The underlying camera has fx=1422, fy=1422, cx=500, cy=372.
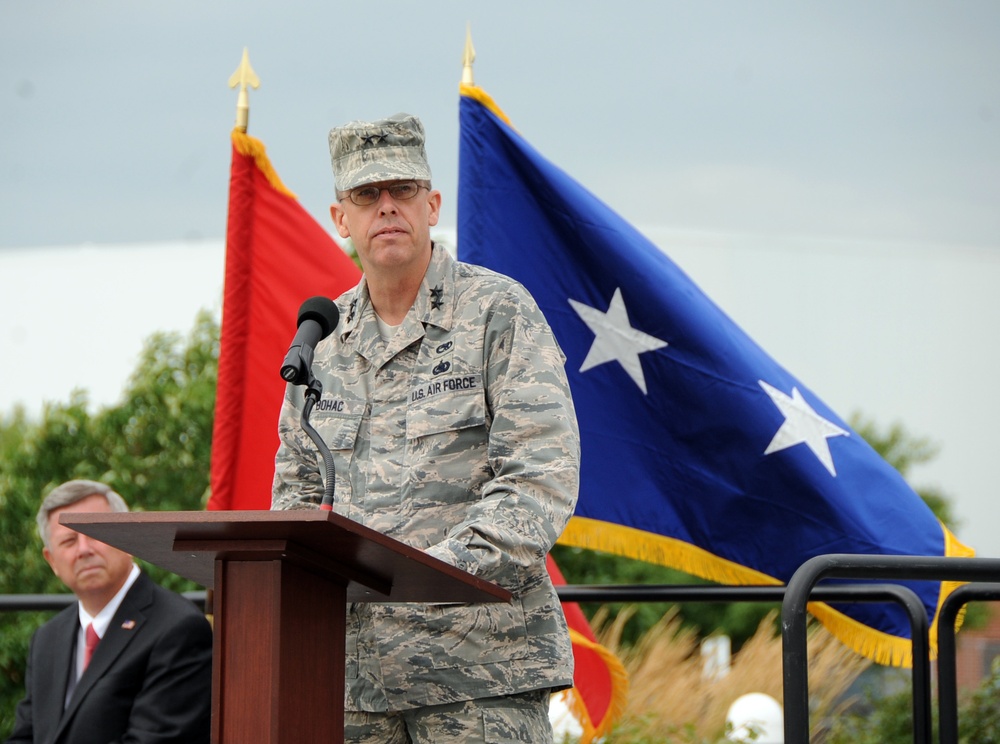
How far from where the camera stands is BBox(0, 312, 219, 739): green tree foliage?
935 cm

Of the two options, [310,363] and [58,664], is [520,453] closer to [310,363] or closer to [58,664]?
[310,363]

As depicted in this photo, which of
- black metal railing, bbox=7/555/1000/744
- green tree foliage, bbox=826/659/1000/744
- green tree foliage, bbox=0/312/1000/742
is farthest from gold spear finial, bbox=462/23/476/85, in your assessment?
green tree foliage, bbox=0/312/1000/742

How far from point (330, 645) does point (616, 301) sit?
265cm

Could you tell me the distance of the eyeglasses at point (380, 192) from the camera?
Answer: 109 inches

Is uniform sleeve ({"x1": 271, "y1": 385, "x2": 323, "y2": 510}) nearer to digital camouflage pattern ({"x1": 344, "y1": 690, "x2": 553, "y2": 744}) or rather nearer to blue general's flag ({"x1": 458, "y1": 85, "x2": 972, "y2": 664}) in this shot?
digital camouflage pattern ({"x1": 344, "y1": 690, "x2": 553, "y2": 744})

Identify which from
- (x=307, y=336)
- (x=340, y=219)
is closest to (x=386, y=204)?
(x=340, y=219)

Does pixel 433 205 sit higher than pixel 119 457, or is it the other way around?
pixel 433 205

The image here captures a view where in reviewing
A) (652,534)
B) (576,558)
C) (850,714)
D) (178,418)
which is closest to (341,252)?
(652,534)

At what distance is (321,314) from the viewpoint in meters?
2.57

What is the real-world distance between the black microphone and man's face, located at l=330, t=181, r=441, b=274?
0.59ft

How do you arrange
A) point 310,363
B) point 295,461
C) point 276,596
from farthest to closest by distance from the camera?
point 295,461, point 310,363, point 276,596

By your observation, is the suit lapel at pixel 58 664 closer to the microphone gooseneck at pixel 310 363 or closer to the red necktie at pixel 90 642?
the red necktie at pixel 90 642

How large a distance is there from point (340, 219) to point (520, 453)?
686 mm

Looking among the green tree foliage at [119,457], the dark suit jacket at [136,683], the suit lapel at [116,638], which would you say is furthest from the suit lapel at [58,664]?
the green tree foliage at [119,457]
